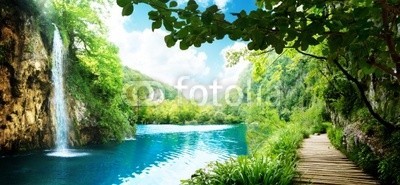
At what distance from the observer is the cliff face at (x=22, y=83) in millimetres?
16984

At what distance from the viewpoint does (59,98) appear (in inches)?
865

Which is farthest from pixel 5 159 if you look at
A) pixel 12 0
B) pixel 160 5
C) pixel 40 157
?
pixel 160 5

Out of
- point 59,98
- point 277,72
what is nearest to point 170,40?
point 277,72

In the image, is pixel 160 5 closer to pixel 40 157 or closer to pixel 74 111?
pixel 40 157

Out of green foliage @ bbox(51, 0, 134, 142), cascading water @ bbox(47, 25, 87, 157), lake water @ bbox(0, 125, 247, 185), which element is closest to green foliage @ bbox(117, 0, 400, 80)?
lake water @ bbox(0, 125, 247, 185)

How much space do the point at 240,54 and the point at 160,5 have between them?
7624 millimetres

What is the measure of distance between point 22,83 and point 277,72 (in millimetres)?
13764

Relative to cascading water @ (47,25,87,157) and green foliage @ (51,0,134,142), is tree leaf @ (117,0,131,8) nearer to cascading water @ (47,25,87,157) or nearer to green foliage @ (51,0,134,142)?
cascading water @ (47,25,87,157)

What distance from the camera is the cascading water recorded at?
21.2m

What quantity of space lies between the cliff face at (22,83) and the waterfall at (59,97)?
0.86 m

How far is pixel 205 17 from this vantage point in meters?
1.18

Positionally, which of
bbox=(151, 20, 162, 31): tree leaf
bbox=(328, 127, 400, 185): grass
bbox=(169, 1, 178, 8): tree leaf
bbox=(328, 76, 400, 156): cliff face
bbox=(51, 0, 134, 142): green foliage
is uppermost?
bbox=(51, 0, 134, 142): green foliage

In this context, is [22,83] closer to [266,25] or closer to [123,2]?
[123,2]

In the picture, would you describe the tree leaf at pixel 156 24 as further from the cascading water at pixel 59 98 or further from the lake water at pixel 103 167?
the cascading water at pixel 59 98
